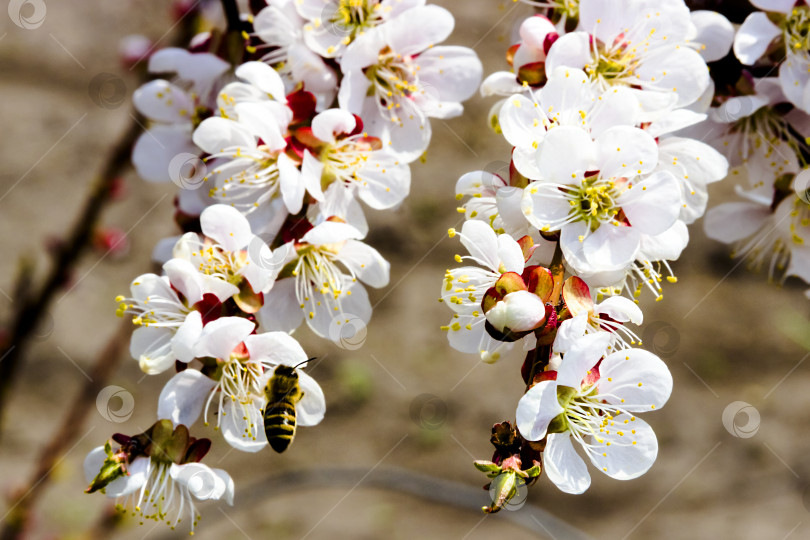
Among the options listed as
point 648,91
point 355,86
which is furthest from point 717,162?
point 355,86

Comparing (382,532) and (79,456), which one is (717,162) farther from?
(79,456)
